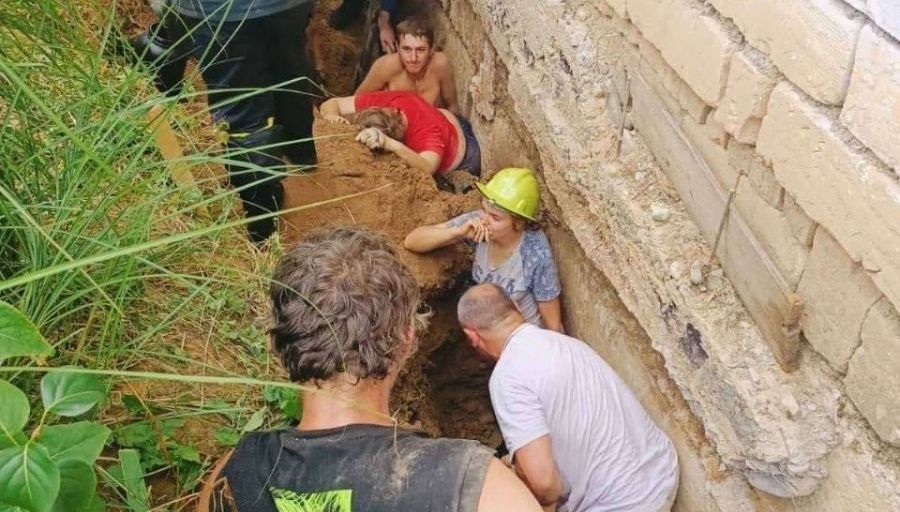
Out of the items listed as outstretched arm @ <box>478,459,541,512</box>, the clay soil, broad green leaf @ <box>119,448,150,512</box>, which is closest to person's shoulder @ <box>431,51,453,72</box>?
the clay soil

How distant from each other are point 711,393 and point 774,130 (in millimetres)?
783

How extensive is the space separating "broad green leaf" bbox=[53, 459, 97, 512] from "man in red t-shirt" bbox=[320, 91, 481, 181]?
3.33 meters

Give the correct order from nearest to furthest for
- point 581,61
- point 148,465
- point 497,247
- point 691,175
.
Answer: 1. point 148,465
2. point 691,175
3. point 581,61
4. point 497,247

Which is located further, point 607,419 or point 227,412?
point 607,419

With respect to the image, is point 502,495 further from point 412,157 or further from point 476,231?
point 412,157

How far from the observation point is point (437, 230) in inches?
158

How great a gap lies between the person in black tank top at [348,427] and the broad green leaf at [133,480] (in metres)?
0.20

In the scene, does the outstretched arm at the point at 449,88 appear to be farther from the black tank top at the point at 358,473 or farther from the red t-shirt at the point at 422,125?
the black tank top at the point at 358,473

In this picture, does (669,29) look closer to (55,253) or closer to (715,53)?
(715,53)

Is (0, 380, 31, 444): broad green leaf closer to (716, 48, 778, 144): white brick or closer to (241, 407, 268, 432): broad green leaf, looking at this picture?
(241, 407, 268, 432): broad green leaf

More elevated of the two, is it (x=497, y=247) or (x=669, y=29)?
(x=669, y=29)

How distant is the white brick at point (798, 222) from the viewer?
82.0 inches

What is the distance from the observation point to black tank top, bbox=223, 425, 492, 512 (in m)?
1.73

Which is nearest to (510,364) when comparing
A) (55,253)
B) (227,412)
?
(227,412)
